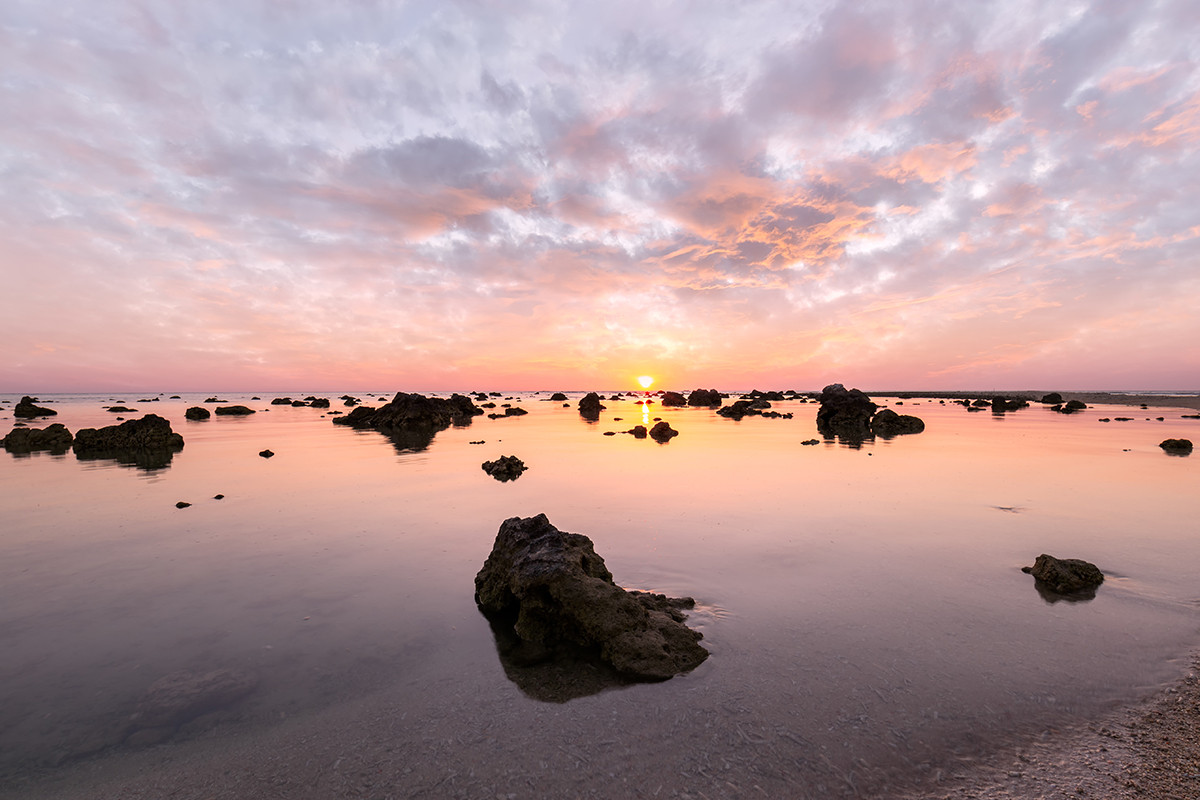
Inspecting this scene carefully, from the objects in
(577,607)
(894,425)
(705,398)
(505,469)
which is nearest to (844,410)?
(894,425)

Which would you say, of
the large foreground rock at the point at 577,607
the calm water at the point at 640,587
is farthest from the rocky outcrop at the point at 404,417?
the large foreground rock at the point at 577,607

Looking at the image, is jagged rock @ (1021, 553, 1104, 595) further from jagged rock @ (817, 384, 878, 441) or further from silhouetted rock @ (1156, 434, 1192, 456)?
jagged rock @ (817, 384, 878, 441)

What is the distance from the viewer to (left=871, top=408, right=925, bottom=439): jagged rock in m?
43.8

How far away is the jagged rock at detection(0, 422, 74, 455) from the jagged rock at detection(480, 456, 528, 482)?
28.5 meters

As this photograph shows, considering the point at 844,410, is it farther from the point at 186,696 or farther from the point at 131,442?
the point at 131,442

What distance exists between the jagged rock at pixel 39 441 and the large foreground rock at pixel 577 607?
37.4m

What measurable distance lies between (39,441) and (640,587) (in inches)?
1785

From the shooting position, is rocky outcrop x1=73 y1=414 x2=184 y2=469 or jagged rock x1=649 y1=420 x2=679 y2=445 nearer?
rocky outcrop x1=73 y1=414 x2=184 y2=469

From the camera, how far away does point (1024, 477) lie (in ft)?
67.9

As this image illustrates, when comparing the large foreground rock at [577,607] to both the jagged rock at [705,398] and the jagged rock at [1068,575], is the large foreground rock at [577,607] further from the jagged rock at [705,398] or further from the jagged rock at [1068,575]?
the jagged rock at [705,398]

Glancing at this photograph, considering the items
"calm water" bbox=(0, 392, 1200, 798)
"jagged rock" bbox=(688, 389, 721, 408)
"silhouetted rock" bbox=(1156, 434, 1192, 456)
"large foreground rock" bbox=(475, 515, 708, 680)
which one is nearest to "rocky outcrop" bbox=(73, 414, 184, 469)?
"calm water" bbox=(0, 392, 1200, 798)

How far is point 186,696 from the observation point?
6.39 m

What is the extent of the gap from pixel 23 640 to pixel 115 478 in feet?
59.3

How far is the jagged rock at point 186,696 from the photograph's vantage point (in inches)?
234
